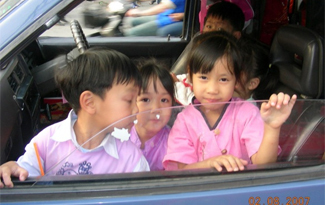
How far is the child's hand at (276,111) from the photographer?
114cm

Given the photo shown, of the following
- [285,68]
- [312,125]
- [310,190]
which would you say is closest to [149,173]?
[310,190]

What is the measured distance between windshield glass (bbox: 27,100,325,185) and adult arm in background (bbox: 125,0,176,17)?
2.27 m

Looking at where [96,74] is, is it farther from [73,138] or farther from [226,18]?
[226,18]

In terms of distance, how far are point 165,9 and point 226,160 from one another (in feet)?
8.22

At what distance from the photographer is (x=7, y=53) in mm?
1035

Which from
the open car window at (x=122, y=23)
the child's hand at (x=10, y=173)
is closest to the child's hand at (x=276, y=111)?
the child's hand at (x=10, y=173)

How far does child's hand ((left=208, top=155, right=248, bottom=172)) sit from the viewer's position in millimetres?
1126

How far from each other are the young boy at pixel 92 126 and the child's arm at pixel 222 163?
0.16m

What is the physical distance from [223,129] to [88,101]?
486mm

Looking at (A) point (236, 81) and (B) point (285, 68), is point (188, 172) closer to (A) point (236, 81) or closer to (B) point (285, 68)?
(A) point (236, 81)

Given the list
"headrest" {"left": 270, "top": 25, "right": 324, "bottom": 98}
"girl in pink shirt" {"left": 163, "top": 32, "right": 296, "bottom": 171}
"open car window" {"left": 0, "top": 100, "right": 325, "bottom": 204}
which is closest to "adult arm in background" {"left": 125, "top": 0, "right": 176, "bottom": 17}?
"headrest" {"left": 270, "top": 25, "right": 324, "bottom": 98}

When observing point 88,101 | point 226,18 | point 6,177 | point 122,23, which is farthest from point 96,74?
point 122,23

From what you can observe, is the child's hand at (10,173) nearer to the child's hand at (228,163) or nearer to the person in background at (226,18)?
the child's hand at (228,163)

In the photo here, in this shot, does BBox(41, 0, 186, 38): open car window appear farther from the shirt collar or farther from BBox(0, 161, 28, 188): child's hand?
BBox(0, 161, 28, 188): child's hand
